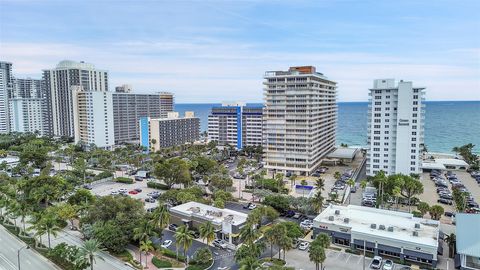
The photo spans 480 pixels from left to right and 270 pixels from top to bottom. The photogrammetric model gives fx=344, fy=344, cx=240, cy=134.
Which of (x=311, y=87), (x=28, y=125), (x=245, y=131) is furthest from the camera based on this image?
(x=28, y=125)

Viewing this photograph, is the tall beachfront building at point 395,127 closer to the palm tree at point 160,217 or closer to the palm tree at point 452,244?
the palm tree at point 452,244

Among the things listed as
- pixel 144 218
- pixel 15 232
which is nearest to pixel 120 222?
pixel 144 218

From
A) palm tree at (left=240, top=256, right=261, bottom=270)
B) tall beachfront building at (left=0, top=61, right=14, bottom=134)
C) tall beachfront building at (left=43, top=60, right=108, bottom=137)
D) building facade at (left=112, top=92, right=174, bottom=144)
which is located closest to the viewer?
palm tree at (left=240, top=256, right=261, bottom=270)

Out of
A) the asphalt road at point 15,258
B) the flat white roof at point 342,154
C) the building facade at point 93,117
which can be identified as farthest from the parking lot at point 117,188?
the building facade at point 93,117

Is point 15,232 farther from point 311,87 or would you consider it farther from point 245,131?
point 245,131

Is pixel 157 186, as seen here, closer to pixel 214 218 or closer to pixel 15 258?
pixel 214 218

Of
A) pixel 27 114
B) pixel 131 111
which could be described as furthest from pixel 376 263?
pixel 27 114

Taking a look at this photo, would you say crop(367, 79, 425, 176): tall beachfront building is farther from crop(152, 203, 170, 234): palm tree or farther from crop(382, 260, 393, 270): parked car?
crop(152, 203, 170, 234): palm tree

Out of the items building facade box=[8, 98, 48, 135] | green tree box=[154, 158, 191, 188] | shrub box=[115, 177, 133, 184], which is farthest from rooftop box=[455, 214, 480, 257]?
building facade box=[8, 98, 48, 135]
